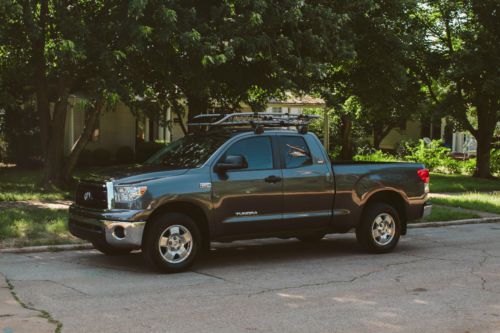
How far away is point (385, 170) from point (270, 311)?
4.51 metres

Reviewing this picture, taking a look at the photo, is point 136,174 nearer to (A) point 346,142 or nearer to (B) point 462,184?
(B) point 462,184

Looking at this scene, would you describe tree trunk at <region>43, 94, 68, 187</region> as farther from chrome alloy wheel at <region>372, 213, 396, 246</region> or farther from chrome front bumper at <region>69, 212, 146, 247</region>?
chrome alloy wheel at <region>372, 213, 396, 246</region>

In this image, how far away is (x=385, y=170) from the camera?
34.9ft

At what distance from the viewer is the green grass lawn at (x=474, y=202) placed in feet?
56.7

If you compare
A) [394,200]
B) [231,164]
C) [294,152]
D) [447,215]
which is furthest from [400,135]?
[231,164]

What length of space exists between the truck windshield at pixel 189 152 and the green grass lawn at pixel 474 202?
9643 millimetres

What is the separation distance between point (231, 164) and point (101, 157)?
71.5 feet

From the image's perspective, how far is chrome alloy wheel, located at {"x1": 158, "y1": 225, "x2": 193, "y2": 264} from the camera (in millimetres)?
8641

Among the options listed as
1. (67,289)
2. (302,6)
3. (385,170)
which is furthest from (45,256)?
(302,6)

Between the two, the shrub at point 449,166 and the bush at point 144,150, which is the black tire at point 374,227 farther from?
the bush at point 144,150

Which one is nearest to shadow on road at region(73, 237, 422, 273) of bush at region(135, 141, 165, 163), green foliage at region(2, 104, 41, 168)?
green foliage at region(2, 104, 41, 168)

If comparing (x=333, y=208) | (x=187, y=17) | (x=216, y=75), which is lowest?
(x=333, y=208)

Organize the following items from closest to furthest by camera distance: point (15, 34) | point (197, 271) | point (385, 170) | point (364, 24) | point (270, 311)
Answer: point (270, 311) → point (197, 271) → point (385, 170) → point (15, 34) → point (364, 24)

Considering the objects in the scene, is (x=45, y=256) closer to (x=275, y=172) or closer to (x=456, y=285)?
(x=275, y=172)
